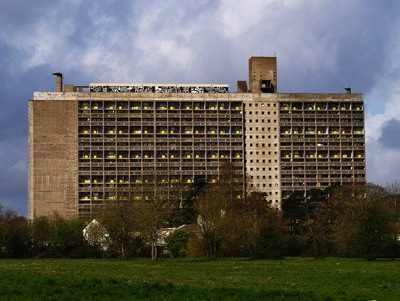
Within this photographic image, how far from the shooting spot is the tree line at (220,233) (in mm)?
106562

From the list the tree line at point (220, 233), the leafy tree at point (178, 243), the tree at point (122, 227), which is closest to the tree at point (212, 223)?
the tree line at point (220, 233)

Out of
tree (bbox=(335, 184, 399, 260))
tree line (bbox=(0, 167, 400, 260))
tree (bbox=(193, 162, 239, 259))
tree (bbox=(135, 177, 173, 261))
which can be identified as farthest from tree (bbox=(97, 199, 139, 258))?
tree (bbox=(335, 184, 399, 260))

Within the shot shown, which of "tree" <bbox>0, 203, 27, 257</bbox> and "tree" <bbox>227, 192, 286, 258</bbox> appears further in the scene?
"tree" <bbox>0, 203, 27, 257</bbox>

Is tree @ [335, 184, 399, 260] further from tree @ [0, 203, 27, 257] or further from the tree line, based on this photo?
tree @ [0, 203, 27, 257]

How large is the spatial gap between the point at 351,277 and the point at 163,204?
67.7 meters

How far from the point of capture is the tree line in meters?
107

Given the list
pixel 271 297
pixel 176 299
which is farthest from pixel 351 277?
pixel 176 299

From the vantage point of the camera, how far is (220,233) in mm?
118250

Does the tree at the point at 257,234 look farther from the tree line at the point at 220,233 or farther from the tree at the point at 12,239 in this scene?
the tree at the point at 12,239

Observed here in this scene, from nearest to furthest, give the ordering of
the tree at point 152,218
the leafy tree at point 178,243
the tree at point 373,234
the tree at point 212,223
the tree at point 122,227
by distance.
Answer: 1. the tree at point 373,234
2. the tree at point 152,218
3. the tree at point 212,223
4. the tree at point 122,227
5. the leafy tree at point 178,243

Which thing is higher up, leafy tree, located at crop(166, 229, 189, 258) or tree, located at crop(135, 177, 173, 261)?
tree, located at crop(135, 177, 173, 261)

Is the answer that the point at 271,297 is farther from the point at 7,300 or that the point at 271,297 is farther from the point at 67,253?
the point at 67,253

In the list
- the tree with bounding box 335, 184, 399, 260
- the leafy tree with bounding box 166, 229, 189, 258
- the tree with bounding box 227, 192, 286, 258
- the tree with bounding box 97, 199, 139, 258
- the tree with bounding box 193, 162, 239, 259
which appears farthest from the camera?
the leafy tree with bounding box 166, 229, 189, 258

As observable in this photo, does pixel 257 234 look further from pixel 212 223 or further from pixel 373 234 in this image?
pixel 373 234
